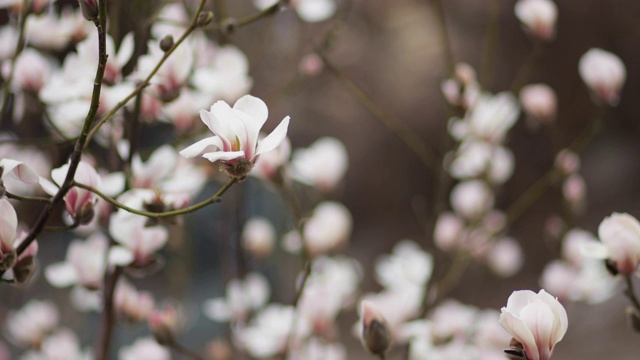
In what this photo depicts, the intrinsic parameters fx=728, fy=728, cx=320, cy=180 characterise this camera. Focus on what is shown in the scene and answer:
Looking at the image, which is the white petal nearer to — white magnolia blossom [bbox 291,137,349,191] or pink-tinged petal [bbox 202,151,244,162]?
white magnolia blossom [bbox 291,137,349,191]

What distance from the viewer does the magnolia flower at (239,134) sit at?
13.7 inches

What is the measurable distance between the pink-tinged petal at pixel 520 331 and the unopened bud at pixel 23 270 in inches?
9.7

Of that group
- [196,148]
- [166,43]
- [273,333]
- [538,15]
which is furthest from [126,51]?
[538,15]

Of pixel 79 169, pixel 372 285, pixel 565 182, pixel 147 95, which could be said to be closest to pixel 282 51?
pixel 372 285

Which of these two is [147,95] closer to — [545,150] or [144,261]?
[144,261]

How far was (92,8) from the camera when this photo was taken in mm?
362

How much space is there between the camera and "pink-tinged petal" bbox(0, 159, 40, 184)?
0.35m

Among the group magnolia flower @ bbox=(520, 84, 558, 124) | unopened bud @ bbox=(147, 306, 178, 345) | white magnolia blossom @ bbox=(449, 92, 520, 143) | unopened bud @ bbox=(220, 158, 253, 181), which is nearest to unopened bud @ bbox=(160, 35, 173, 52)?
unopened bud @ bbox=(220, 158, 253, 181)

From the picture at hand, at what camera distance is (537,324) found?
344mm

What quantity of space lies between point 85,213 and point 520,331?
236 millimetres

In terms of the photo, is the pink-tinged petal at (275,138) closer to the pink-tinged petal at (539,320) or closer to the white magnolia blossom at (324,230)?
the pink-tinged petal at (539,320)

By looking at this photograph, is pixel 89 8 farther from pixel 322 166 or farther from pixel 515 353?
pixel 322 166

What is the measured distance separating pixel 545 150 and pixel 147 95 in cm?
170

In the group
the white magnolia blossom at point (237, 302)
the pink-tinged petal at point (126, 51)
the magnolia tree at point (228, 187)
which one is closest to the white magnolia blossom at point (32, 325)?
the magnolia tree at point (228, 187)
